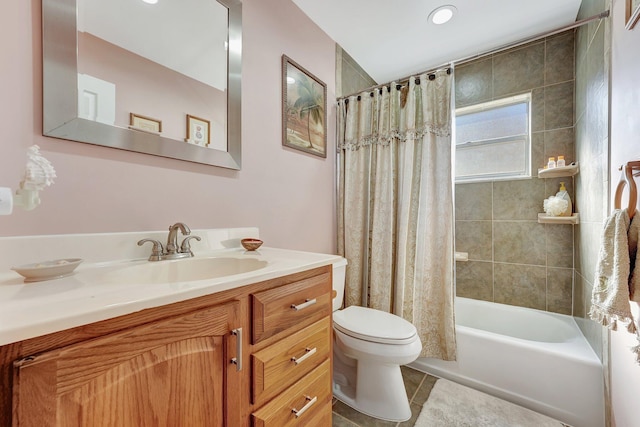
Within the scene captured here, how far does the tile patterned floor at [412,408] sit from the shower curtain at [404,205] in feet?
0.58

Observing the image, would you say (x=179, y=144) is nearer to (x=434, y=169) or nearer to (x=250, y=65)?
(x=250, y=65)

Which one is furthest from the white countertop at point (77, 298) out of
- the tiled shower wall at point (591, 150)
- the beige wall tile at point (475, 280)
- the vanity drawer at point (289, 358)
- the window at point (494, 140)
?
the window at point (494, 140)

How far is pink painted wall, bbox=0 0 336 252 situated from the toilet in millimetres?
606

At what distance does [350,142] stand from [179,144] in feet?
4.06

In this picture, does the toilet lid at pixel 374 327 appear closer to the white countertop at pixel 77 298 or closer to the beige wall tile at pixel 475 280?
the white countertop at pixel 77 298

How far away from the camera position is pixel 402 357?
126 cm

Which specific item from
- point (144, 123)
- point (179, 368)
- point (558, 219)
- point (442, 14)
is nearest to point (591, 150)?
point (558, 219)

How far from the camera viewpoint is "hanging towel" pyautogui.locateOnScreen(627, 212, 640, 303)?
0.73m

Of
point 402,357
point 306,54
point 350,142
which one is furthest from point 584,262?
point 306,54

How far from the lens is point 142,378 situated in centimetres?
51

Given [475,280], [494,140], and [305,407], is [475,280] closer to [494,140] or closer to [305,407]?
[494,140]

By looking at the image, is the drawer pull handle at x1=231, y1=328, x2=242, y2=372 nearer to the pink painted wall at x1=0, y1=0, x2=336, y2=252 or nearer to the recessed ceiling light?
the pink painted wall at x1=0, y1=0, x2=336, y2=252

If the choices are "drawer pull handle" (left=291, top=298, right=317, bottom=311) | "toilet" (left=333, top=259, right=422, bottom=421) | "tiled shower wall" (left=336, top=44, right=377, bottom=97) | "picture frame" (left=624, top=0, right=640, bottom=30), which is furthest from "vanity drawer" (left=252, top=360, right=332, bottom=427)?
"tiled shower wall" (left=336, top=44, right=377, bottom=97)

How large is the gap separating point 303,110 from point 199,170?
0.86 metres
